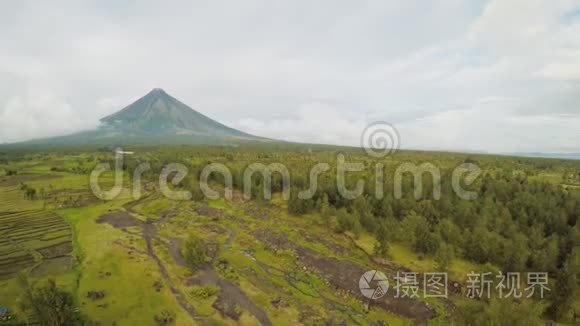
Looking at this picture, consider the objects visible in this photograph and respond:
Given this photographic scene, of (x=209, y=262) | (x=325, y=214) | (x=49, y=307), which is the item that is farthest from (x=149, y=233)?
(x=325, y=214)

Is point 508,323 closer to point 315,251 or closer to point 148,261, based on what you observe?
point 315,251

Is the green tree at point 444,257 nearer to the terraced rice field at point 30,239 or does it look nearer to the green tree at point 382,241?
the green tree at point 382,241

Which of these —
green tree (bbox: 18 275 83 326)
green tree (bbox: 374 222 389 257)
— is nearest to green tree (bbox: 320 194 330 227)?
green tree (bbox: 374 222 389 257)

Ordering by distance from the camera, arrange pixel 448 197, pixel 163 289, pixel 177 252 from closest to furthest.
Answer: pixel 163 289
pixel 177 252
pixel 448 197

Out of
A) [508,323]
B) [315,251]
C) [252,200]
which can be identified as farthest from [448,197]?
[252,200]

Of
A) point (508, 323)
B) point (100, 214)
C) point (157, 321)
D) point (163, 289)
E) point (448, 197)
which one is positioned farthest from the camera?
point (100, 214)

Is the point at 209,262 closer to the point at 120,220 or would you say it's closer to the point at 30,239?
the point at 120,220
